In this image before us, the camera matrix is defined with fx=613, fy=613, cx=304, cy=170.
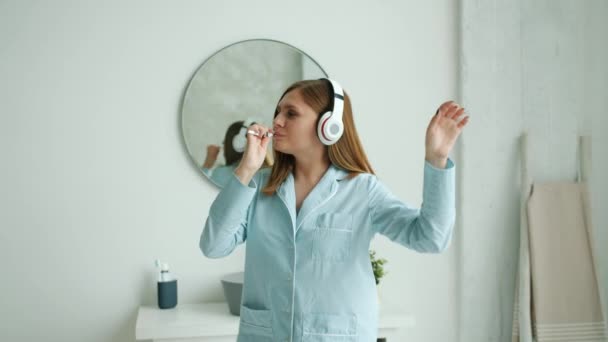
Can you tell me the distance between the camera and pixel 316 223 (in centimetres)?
139

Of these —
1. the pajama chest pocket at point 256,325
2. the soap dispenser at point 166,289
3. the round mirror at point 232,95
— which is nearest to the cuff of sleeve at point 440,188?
the pajama chest pocket at point 256,325

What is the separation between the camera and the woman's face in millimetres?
1436

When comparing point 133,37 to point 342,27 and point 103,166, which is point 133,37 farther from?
point 342,27

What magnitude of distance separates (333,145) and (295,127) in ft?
0.35

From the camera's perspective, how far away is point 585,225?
Result: 2.58 meters

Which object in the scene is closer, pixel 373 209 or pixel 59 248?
pixel 373 209

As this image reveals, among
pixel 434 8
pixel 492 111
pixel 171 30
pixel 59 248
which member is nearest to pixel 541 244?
pixel 492 111

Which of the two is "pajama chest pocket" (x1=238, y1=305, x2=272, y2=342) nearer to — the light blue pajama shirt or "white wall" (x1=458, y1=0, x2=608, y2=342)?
the light blue pajama shirt

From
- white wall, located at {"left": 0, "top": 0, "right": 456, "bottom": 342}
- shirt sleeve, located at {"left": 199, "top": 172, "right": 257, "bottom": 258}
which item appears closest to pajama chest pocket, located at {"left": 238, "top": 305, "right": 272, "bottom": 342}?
shirt sleeve, located at {"left": 199, "top": 172, "right": 257, "bottom": 258}

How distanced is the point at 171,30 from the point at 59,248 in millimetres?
976

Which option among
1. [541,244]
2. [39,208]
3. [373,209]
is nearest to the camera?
[373,209]

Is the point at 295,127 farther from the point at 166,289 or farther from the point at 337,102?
the point at 166,289

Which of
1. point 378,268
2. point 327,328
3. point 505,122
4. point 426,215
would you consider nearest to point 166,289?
point 378,268

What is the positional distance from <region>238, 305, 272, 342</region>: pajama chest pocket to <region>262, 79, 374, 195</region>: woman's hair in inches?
10.9
